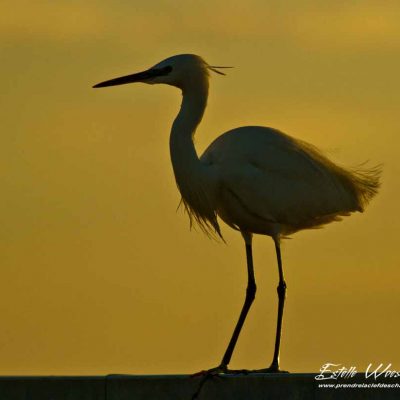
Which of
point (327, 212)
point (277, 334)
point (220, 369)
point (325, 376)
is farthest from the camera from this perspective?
point (327, 212)

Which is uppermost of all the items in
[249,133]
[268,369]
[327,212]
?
[249,133]

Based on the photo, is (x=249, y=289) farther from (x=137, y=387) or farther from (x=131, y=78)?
(x=137, y=387)

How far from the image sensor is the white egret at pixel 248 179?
1516cm

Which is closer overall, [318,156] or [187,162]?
[187,162]

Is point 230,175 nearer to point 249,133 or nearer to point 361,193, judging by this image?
point 249,133

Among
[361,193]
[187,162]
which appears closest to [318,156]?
[361,193]

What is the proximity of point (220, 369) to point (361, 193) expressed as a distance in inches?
160

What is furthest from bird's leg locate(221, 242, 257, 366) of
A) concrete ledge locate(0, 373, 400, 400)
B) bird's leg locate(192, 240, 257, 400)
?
concrete ledge locate(0, 373, 400, 400)

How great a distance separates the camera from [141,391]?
1133 centimetres

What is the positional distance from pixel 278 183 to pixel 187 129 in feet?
4.98

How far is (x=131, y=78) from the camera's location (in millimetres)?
15148

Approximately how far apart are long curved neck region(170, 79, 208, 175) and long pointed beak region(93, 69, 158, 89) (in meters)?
0.45

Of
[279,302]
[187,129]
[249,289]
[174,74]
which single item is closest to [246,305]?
[249,289]

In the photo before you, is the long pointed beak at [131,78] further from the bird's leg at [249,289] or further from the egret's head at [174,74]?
the bird's leg at [249,289]
